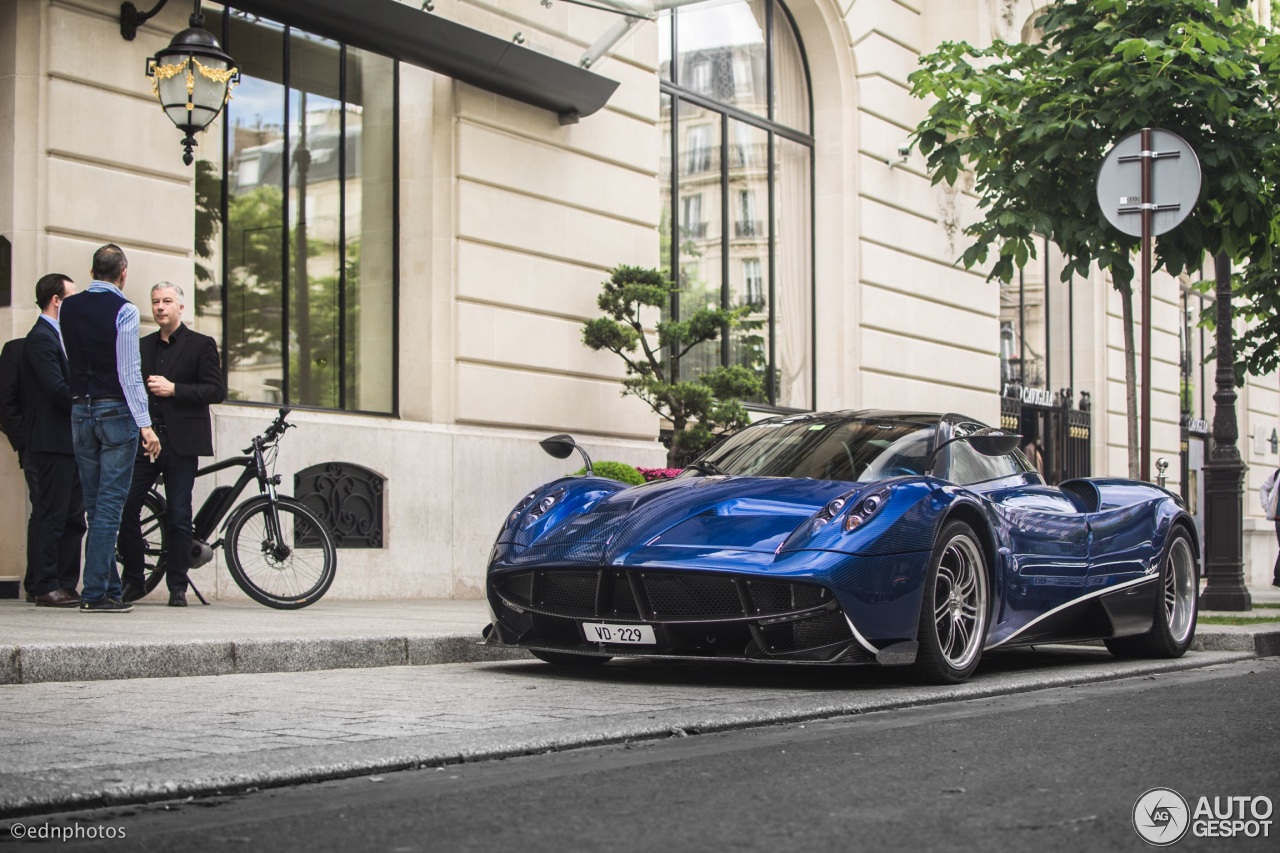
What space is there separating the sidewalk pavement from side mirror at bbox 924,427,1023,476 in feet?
7.58

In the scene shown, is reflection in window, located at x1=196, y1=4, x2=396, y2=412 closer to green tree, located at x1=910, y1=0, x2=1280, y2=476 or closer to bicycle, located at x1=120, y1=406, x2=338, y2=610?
bicycle, located at x1=120, y1=406, x2=338, y2=610

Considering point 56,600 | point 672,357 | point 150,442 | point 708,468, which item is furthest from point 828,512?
point 672,357

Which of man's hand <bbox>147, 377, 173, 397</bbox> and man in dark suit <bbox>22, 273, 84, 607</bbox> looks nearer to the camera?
man in dark suit <bbox>22, 273, 84, 607</bbox>

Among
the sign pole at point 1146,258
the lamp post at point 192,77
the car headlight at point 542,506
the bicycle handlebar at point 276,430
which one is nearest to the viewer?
the car headlight at point 542,506

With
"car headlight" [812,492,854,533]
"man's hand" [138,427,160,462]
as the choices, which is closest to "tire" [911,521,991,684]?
"car headlight" [812,492,854,533]

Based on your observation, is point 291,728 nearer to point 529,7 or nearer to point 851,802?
point 851,802

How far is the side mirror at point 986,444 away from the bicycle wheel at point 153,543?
15.2 ft

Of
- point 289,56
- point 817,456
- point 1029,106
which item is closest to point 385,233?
point 289,56

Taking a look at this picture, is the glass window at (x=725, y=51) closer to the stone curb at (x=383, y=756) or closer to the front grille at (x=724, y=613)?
the front grille at (x=724, y=613)

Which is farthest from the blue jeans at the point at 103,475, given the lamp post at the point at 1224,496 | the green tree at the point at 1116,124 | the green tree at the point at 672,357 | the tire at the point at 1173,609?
the lamp post at the point at 1224,496

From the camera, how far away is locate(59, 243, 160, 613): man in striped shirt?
28.3 ft

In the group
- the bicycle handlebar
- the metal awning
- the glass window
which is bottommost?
the bicycle handlebar

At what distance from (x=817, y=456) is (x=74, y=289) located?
4798mm

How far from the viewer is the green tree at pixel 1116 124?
12.5 meters
